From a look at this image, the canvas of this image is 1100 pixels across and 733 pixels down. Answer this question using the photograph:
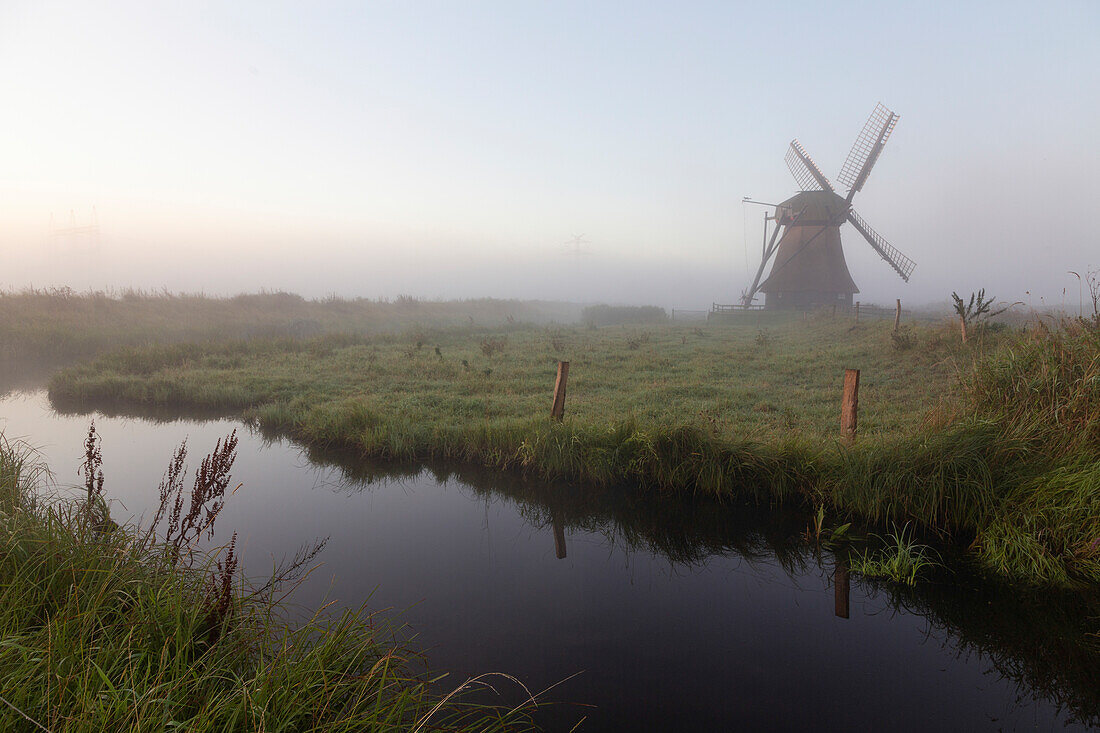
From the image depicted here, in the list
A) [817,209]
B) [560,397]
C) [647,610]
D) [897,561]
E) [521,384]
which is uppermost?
[817,209]

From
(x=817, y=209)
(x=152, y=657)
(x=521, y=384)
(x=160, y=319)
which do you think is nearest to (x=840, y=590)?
(x=152, y=657)

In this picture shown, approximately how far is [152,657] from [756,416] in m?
9.80

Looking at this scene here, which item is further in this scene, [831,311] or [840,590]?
[831,311]

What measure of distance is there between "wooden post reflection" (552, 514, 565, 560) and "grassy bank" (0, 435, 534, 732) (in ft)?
8.92

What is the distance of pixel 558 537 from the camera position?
683cm

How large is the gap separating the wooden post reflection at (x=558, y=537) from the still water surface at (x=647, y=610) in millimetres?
28

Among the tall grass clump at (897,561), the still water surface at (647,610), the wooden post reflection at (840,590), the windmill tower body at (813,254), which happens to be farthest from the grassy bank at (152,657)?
the windmill tower body at (813,254)

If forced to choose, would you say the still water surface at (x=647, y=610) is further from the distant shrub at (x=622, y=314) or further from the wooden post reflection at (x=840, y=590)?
the distant shrub at (x=622, y=314)

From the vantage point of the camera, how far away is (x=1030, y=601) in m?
4.91

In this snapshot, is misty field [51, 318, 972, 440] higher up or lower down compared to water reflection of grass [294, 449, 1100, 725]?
higher up

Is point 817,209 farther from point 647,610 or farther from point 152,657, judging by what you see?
point 152,657

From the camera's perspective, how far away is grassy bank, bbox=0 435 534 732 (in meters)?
2.27

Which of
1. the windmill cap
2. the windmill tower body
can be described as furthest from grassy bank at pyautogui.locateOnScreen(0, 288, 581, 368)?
the windmill cap

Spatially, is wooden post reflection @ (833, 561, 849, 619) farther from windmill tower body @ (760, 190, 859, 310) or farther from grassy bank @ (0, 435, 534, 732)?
windmill tower body @ (760, 190, 859, 310)
